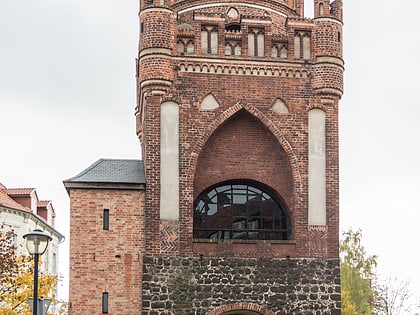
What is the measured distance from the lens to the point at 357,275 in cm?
5525

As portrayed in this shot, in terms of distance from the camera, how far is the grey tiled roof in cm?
2733

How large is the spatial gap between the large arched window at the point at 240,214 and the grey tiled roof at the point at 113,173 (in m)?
2.13

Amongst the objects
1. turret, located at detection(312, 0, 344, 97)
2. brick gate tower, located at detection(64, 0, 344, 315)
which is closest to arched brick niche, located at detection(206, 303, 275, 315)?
brick gate tower, located at detection(64, 0, 344, 315)

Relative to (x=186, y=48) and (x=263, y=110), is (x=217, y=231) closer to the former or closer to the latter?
(x=263, y=110)

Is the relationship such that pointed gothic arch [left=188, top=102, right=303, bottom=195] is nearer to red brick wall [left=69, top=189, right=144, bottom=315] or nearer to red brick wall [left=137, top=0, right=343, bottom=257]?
red brick wall [left=137, top=0, right=343, bottom=257]

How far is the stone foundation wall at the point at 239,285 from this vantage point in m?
26.7

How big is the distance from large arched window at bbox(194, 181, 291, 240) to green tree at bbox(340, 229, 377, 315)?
23453 mm

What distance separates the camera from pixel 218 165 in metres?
28.5

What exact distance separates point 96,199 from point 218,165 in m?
3.96

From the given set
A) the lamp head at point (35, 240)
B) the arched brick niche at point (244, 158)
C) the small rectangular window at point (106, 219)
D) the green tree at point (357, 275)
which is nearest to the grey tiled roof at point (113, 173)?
the small rectangular window at point (106, 219)

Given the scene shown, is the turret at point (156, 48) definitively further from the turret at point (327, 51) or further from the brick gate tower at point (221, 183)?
the turret at point (327, 51)

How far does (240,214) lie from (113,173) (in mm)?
4139

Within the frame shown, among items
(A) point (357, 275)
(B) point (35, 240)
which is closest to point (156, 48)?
(B) point (35, 240)

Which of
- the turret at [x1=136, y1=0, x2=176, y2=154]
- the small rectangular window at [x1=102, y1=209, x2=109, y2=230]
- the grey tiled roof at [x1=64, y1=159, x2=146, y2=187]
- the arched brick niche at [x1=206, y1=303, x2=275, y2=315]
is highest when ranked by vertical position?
the turret at [x1=136, y1=0, x2=176, y2=154]
